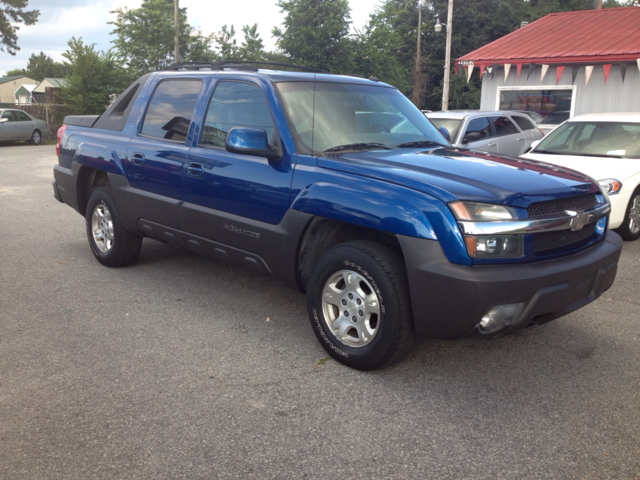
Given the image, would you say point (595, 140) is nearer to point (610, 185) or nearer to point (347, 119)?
point (610, 185)

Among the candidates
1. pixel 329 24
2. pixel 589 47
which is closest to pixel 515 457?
pixel 589 47

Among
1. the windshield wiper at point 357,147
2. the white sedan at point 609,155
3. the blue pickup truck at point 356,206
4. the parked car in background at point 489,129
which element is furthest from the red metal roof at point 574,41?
the windshield wiper at point 357,147

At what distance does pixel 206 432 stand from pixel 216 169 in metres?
2.13

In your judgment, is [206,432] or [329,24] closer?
[206,432]

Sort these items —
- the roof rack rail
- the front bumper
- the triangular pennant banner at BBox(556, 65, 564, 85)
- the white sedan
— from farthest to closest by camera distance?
the triangular pennant banner at BBox(556, 65, 564, 85), the white sedan, the roof rack rail, the front bumper

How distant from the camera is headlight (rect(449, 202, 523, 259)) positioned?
129 inches

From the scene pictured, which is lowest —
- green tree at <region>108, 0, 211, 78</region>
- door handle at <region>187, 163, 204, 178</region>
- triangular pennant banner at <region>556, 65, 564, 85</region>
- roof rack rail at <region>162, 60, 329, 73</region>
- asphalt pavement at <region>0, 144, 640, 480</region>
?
asphalt pavement at <region>0, 144, 640, 480</region>

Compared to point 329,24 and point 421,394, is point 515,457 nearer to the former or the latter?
point 421,394

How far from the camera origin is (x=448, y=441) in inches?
120

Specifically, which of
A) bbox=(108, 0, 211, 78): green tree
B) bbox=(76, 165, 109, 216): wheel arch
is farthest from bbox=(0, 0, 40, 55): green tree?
bbox=(76, 165, 109, 216): wheel arch

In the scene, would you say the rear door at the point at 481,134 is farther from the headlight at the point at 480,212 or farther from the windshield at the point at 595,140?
the headlight at the point at 480,212

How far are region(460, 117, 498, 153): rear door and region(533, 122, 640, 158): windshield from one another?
55.2 inches

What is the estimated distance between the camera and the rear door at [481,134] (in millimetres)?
9981

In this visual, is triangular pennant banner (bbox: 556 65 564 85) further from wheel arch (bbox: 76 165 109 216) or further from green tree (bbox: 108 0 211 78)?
green tree (bbox: 108 0 211 78)
